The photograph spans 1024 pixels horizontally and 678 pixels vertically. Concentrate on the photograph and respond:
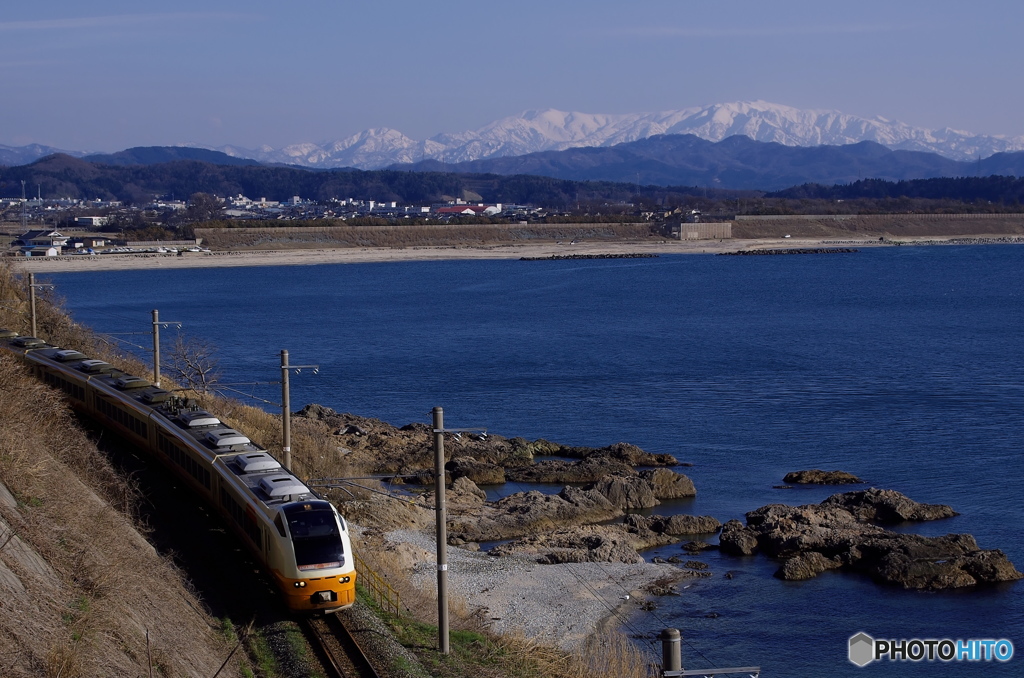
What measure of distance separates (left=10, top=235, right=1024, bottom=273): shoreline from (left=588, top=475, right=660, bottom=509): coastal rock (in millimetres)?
84173

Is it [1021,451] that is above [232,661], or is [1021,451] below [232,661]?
below

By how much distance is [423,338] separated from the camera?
5619 centimetres

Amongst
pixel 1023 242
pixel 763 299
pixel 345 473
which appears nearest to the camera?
pixel 345 473

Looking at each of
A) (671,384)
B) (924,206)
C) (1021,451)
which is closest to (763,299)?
→ (671,384)

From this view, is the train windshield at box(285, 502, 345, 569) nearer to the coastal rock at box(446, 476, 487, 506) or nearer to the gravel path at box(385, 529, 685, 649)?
the gravel path at box(385, 529, 685, 649)

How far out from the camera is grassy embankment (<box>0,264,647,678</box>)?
962 cm

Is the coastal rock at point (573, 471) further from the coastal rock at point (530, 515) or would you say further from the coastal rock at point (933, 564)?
the coastal rock at point (933, 564)

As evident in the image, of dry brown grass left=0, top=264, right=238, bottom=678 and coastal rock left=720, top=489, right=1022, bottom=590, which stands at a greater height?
dry brown grass left=0, top=264, right=238, bottom=678

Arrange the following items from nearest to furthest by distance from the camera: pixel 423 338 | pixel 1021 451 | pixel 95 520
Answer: pixel 95 520 < pixel 1021 451 < pixel 423 338

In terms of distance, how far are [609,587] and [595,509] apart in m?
4.97

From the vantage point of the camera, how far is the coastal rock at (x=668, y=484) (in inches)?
987

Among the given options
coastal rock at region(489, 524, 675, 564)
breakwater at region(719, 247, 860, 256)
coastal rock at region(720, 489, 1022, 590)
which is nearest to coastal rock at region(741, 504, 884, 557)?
coastal rock at region(720, 489, 1022, 590)

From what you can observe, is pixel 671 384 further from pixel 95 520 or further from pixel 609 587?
pixel 95 520

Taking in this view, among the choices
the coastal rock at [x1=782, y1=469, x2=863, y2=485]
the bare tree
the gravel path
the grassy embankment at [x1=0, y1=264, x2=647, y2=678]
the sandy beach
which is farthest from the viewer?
the sandy beach
